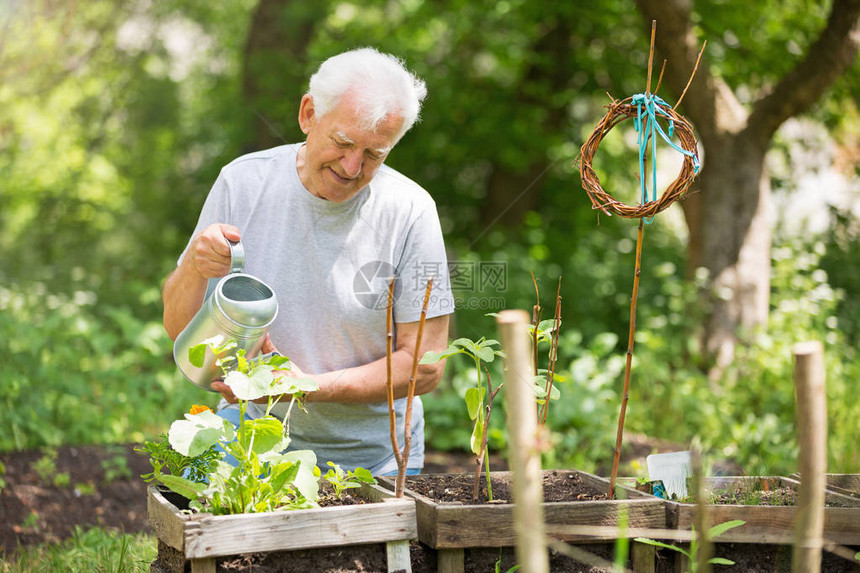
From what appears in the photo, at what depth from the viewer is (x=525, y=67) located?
8250 millimetres

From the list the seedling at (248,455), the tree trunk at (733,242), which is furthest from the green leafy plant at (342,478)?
the tree trunk at (733,242)

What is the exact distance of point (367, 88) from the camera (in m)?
1.98

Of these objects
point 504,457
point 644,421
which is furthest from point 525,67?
point 504,457

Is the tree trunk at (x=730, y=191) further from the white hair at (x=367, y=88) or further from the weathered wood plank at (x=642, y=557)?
the weathered wood plank at (x=642, y=557)

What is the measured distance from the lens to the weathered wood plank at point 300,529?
56.1 inches

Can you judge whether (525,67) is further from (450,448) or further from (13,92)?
(13,92)

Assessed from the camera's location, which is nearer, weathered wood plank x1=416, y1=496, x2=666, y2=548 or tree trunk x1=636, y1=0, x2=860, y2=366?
weathered wood plank x1=416, y1=496, x2=666, y2=548

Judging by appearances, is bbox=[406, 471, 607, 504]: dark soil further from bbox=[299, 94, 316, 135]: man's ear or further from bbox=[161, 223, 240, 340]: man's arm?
bbox=[299, 94, 316, 135]: man's ear

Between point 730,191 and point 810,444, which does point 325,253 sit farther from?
point 730,191

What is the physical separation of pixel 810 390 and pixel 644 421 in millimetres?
3938

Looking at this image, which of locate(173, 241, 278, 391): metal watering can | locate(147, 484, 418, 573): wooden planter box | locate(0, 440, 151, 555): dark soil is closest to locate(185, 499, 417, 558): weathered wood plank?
locate(147, 484, 418, 573): wooden planter box

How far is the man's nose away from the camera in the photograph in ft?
6.66

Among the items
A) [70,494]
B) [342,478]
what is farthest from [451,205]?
[342,478]

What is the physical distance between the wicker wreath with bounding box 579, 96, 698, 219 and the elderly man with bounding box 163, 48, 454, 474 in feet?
1.62
